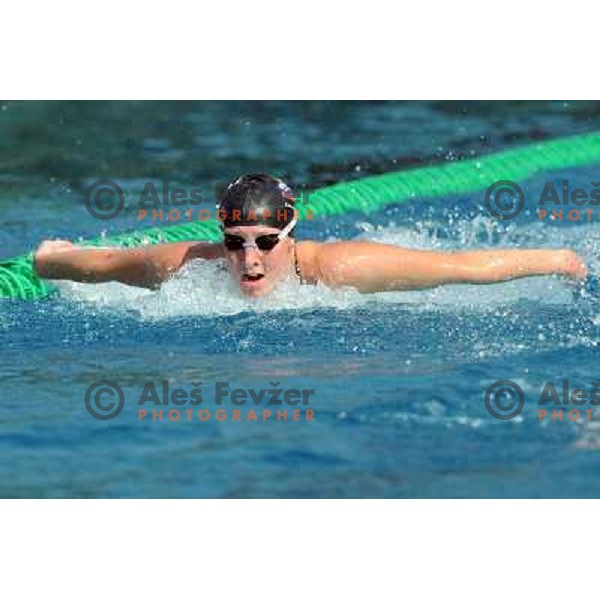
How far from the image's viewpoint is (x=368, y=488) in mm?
3850

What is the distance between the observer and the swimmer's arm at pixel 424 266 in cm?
512

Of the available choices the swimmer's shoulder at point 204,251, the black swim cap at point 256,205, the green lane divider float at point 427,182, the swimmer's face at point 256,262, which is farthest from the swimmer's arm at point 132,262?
the green lane divider float at point 427,182

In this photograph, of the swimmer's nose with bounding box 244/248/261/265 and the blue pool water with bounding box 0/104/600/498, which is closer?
the blue pool water with bounding box 0/104/600/498

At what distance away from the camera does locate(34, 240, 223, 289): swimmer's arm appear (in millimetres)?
5539

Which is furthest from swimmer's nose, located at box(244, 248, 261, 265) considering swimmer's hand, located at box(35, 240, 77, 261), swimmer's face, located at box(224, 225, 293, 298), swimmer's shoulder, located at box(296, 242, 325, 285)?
swimmer's hand, located at box(35, 240, 77, 261)

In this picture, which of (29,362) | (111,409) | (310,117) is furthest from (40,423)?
(310,117)

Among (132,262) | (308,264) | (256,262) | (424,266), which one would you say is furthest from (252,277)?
(424,266)

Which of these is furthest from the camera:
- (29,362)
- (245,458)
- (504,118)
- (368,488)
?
(504,118)

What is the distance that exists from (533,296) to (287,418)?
171 centimetres

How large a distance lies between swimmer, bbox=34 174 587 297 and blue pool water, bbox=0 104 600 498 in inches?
4.1

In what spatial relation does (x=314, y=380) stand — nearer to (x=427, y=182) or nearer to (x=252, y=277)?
(x=252, y=277)

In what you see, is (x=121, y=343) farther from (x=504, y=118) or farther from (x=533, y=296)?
(x=504, y=118)

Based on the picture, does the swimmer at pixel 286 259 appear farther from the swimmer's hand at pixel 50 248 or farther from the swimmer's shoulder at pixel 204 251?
the swimmer's hand at pixel 50 248

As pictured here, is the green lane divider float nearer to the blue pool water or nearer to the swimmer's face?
the blue pool water
